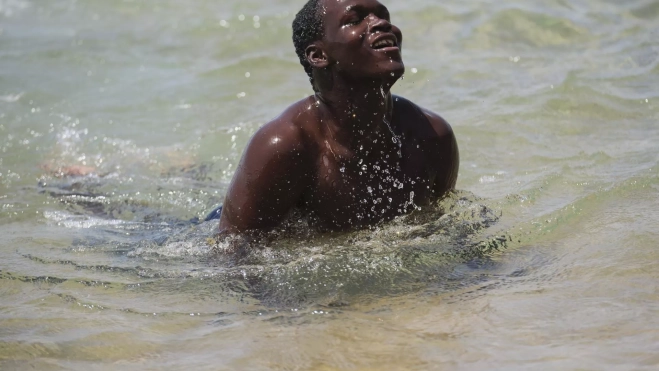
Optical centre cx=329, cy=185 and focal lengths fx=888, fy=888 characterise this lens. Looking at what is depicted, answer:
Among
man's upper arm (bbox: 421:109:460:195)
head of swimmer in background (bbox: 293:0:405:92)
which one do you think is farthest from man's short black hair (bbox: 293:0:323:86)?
man's upper arm (bbox: 421:109:460:195)

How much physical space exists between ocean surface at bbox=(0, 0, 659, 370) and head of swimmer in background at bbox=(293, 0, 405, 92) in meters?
0.73

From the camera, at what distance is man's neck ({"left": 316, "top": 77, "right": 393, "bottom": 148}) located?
149 inches

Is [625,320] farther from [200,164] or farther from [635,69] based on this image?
[635,69]

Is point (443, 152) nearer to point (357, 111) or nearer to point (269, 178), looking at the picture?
point (357, 111)

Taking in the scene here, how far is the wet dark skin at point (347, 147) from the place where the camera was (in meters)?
3.69

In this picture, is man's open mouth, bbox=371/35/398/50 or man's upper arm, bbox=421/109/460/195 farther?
man's upper arm, bbox=421/109/460/195

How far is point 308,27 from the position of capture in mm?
3830

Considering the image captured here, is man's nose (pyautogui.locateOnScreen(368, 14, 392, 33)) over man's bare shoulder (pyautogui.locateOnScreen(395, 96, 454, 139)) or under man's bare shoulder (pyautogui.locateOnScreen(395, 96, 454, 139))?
over

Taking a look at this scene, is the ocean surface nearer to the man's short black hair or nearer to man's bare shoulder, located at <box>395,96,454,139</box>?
man's bare shoulder, located at <box>395,96,454,139</box>

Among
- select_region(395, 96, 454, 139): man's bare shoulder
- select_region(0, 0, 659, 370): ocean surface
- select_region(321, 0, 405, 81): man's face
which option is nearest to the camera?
select_region(0, 0, 659, 370): ocean surface

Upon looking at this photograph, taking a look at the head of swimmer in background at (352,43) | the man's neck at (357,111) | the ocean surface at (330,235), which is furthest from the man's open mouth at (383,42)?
the ocean surface at (330,235)

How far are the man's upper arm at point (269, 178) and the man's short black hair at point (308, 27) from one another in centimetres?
36

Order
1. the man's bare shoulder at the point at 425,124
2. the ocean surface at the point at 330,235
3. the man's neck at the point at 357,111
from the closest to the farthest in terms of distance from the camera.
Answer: the ocean surface at the point at 330,235
the man's neck at the point at 357,111
the man's bare shoulder at the point at 425,124

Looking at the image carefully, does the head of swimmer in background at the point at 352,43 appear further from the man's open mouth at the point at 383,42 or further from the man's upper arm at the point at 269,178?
the man's upper arm at the point at 269,178
